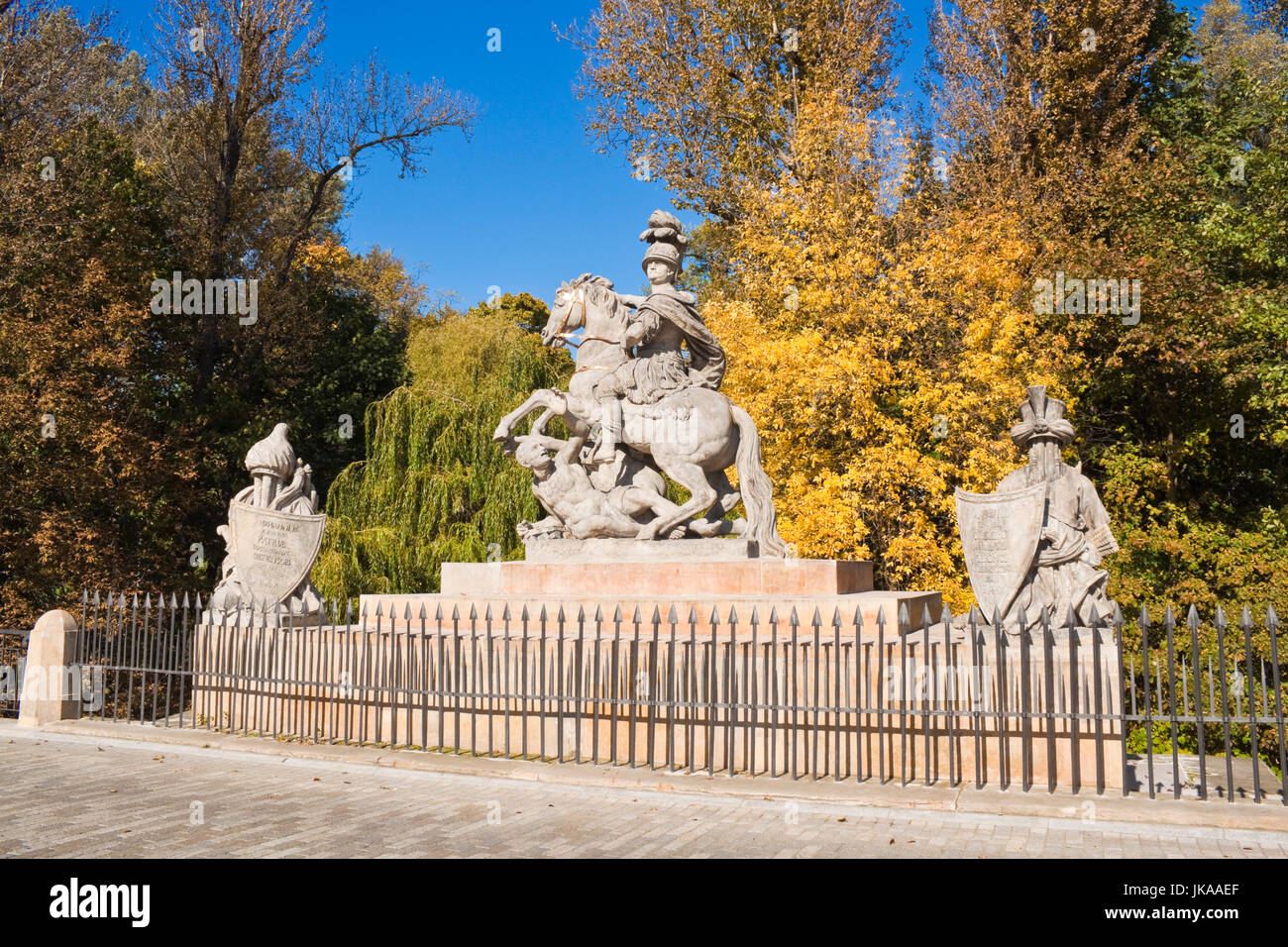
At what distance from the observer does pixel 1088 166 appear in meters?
21.9

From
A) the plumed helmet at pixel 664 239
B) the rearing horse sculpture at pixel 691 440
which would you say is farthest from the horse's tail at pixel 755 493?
the plumed helmet at pixel 664 239

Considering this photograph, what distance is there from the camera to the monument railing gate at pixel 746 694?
24.4ft

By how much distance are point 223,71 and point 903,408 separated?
18.3 metres

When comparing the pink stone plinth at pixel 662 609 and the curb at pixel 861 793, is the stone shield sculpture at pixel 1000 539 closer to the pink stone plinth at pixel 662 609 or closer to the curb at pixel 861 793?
the pink stone plinth at pixel 662 609

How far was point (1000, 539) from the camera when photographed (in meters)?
8.73

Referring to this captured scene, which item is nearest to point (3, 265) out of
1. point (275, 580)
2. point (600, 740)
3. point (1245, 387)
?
point (275, 580)

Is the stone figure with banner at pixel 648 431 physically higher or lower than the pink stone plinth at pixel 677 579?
higher

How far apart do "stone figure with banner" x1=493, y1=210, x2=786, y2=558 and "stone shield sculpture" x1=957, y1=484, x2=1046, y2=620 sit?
2133 mm

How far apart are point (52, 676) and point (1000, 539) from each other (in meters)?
10.2

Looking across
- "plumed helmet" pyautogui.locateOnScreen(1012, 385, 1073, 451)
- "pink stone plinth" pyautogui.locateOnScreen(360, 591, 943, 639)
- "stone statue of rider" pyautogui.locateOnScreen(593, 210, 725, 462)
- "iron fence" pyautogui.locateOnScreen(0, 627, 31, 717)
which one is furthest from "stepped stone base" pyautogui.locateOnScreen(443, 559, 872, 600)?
"iron fence" pyautogui.locateOnScreen(0, 627, 31, 717)

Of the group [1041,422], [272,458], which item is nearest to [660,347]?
[1041,422]

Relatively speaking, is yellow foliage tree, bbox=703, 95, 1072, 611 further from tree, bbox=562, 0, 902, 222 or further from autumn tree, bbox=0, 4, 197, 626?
autumn tree, bbox=0, 4, 197, 626

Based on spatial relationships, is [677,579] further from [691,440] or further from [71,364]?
[71,364]

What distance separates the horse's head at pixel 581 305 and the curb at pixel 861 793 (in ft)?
16.5
